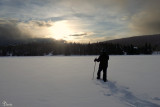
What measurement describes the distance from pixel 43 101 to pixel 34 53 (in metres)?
131

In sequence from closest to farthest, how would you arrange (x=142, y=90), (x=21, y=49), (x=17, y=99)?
(x=17, y=99) < (x=142, y=90) < (x=21, y=49)

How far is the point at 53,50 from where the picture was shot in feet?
440

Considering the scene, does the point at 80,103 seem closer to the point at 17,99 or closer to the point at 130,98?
the point at 130,98

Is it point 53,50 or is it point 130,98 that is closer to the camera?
point 130,98

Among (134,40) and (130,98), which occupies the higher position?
(134,40)

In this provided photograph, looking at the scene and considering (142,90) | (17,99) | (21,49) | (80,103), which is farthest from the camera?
(21,49)

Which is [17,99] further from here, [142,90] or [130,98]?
[142,90]

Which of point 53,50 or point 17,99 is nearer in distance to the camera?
point 17,99

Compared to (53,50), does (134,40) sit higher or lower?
higher

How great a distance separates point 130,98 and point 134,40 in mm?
204672

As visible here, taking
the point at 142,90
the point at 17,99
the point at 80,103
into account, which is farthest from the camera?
the point at 142,90

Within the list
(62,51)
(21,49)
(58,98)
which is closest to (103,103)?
(58,98)

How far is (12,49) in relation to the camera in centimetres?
14412

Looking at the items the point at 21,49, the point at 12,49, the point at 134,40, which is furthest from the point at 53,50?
the point at 134,40
